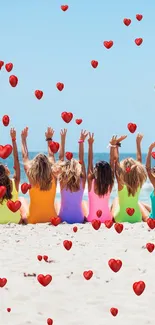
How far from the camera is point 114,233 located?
10164 mm

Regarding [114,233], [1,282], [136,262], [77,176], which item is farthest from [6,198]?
[1,282]

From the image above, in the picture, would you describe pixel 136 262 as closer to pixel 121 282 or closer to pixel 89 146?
pixel 121 282

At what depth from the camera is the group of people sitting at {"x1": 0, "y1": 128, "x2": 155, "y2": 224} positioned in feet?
36.4

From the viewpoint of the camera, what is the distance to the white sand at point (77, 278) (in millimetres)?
6184

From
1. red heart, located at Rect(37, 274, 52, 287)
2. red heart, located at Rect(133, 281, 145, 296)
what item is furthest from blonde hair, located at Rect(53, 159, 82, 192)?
red heart, located at Rect(133, 281, 145, 296)

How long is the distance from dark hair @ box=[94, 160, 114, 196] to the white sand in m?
1.05

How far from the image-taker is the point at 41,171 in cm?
1101

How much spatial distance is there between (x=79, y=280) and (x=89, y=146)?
4322 millimetres

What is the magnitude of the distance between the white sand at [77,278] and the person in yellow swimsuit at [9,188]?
36.4 inches

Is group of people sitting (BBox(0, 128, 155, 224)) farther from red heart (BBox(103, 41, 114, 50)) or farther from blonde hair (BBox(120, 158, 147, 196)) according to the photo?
red heart (BBox(103, 41, 114, 50))

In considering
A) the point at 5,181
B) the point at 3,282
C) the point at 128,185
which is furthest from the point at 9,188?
the point at 3,282

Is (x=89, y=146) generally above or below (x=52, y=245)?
above

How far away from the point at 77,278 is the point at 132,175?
411cm

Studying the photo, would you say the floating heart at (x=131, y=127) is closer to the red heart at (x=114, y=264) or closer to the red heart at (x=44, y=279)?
the red heart at (x=114, y=264)
